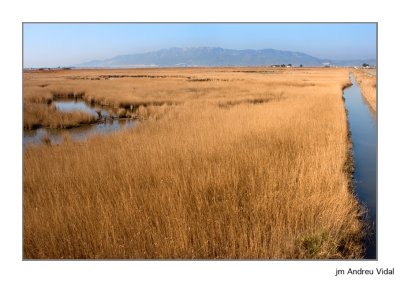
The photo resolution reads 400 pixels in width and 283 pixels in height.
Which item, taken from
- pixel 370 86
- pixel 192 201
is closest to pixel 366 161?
pixel 370 86

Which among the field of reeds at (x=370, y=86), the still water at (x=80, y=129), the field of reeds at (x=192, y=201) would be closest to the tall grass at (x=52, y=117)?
the still water at (x=80, y=129)

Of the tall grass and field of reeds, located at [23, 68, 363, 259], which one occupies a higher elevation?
the tall grass

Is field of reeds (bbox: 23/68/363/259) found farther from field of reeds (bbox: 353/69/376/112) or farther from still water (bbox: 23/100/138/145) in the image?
field of reeds (bbox: 353/69/376/112)

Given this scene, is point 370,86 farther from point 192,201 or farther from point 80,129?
point 80,129

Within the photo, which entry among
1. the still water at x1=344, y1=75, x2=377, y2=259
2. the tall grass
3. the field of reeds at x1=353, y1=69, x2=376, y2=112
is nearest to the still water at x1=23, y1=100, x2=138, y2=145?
the tall grass

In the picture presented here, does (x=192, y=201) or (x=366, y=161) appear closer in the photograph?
(x=192, y=201)

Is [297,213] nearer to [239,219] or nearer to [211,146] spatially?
[239,219]

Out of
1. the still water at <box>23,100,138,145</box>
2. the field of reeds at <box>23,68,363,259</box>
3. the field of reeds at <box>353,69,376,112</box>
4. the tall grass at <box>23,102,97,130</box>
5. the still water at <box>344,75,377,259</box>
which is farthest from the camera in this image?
the tall grass at <box>23,102,97,130</box>

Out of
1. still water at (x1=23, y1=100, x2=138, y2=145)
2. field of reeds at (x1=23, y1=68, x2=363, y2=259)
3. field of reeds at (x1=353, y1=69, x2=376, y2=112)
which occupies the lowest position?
field of reeds at (x1=23, y1=68, x2=363, y2=259)

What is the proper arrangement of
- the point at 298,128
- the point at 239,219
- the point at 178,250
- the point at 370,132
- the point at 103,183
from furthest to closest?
the point at 370,132 < the point at 298,128 < the point at 103,183 < the point at 239,219 < the point at 178,250

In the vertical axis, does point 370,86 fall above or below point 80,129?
above

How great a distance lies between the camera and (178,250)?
15.5ft
